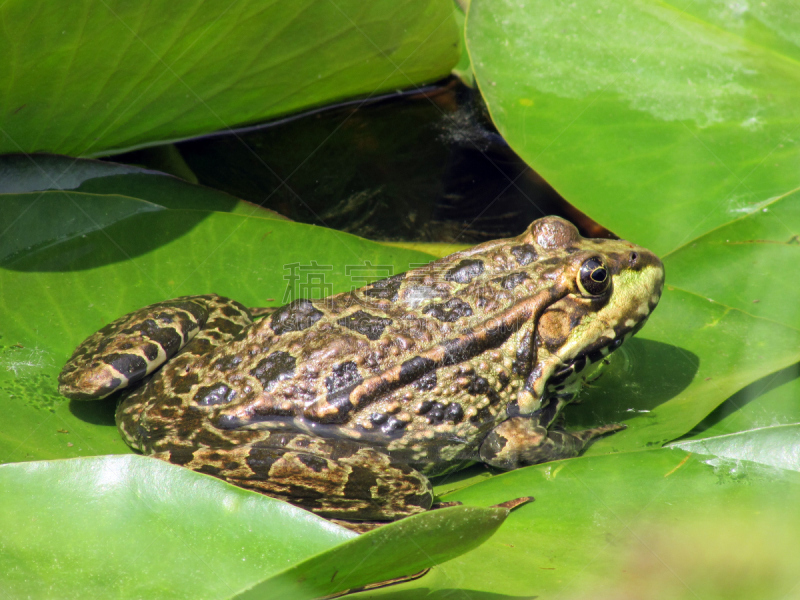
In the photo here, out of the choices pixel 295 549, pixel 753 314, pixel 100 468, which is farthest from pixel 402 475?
pixel 753 314

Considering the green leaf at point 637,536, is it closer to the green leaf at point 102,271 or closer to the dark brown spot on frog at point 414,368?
the dark brown spot on frog at point 414,368

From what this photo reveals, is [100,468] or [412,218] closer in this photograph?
[100,468]

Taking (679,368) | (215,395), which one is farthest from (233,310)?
(679,368)

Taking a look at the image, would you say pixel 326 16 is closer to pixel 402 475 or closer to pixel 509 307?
pixel 509 307

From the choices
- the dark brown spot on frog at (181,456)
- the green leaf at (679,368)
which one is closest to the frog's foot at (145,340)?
the dark brown spot on frog at (181,456)

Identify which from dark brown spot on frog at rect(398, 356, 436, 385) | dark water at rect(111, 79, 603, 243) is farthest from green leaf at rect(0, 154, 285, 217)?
dark brown spot on frog at rect(398, 356, 436, 385)

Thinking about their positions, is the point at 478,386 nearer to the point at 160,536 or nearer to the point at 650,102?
the point at 160,536

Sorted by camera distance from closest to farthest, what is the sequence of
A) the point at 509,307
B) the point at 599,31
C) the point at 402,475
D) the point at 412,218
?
the point at 402,475, the point at 509,307, the point at 599,31, the point at 412,218
